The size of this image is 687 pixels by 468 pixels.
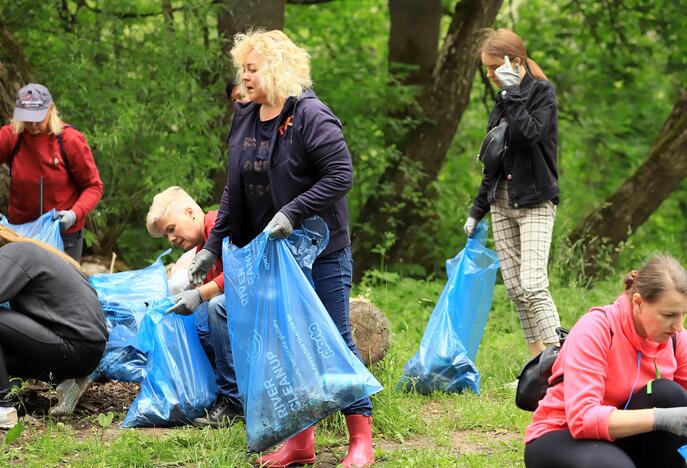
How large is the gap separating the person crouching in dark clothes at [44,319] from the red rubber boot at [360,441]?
138cm

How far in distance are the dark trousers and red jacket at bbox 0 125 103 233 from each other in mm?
58

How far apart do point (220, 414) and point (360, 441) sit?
0.91 meters

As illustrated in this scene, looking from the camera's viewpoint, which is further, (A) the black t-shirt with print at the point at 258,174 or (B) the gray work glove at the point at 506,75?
(B) the gray work glove at the point at 506,75

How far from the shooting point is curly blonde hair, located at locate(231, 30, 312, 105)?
364 cm

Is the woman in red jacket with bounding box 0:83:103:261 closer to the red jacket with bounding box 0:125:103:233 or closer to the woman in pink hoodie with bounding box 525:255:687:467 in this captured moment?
the red jacket with bounding box 0:125:103:233

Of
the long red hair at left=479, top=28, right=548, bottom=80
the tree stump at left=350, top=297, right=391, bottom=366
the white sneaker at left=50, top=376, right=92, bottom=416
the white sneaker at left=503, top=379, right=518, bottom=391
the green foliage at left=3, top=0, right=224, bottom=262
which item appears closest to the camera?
the white sneaker at left=50, top=376, right=92, bottom=416

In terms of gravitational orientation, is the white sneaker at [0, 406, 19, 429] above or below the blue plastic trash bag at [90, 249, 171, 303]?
below

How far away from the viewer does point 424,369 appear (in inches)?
199

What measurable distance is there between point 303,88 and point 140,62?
4.24 meters

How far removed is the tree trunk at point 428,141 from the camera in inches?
368

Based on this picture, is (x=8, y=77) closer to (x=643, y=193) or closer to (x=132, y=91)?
(x=132, y=91)

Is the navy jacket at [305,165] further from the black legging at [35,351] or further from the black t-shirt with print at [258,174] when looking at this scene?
the black legging at [35,351]

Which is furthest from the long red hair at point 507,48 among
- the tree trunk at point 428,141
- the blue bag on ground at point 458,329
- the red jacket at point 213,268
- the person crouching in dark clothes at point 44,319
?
the tree trunk at point 428,141

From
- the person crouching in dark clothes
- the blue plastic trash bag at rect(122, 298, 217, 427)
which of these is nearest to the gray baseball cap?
the person crouching in dark clothes
